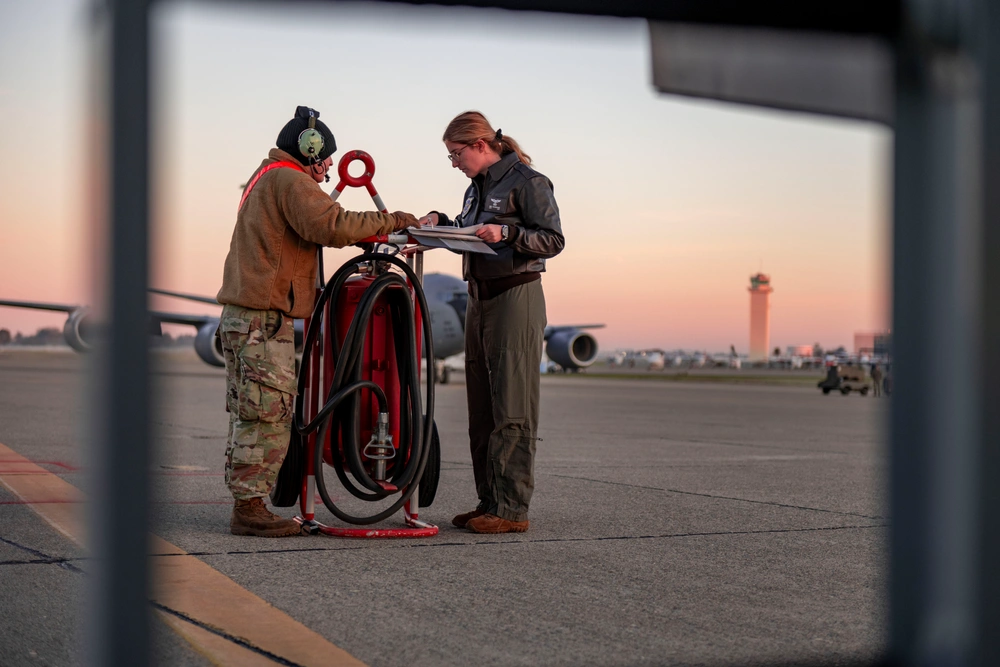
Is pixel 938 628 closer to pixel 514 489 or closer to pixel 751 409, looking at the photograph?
pixel 514 489

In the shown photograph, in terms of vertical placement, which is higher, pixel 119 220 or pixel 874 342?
pixel 119 220

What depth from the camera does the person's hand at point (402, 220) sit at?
4289 millimetres

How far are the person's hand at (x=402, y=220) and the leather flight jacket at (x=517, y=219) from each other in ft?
1.38

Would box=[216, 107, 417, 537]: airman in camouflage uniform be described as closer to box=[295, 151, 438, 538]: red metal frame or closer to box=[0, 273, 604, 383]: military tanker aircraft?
box=[295, 151, 438, 538]: red metal frame

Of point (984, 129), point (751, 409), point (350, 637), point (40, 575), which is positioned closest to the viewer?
point (984, 129)

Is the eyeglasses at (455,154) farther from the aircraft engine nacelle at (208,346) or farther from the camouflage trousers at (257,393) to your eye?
the aircraft engine nacelle at (208,346)

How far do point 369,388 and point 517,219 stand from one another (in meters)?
1.05

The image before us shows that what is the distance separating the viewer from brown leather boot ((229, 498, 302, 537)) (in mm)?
4285

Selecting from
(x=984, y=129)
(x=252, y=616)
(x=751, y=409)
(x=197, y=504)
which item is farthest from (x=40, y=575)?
(x=751, y=409)

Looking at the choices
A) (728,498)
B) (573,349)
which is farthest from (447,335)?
(728,498)

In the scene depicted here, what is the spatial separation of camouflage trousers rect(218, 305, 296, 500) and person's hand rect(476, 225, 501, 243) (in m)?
0.89

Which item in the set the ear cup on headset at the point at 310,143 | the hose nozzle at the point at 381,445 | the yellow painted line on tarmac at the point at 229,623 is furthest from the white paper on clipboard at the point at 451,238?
the yellow painted line on tarmac at the point at 229,623

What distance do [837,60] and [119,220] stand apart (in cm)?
98

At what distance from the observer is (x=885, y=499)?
4.64 ft
